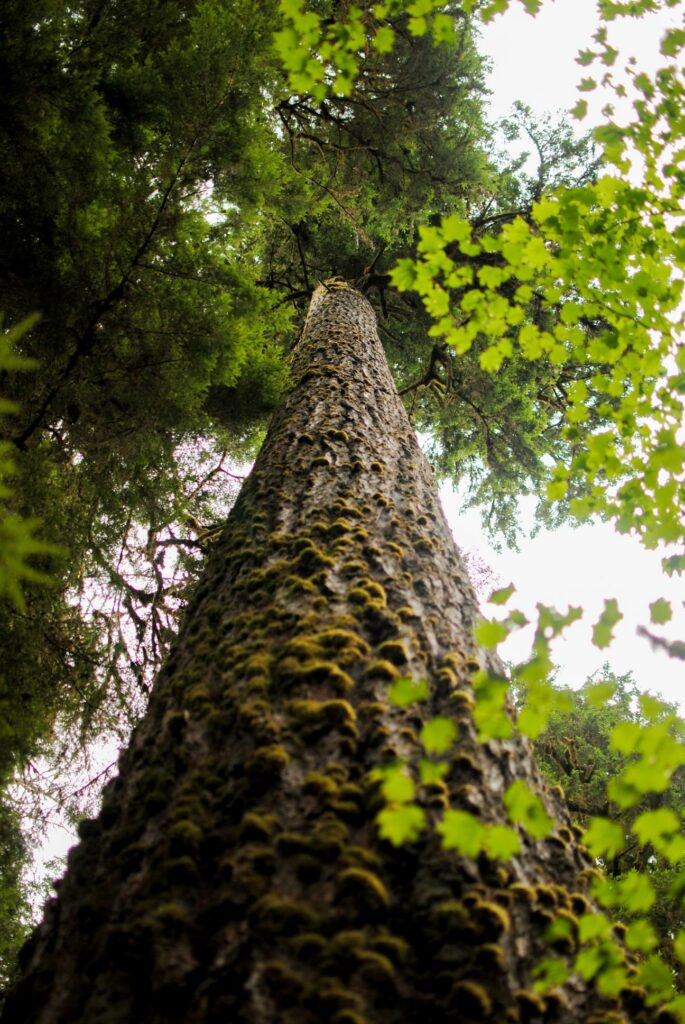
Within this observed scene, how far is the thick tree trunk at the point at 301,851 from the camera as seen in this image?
116 cm

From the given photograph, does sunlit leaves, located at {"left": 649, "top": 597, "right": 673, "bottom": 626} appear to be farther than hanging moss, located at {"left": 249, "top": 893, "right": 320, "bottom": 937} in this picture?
Yes

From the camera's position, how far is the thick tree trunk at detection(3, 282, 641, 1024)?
116 centimetres

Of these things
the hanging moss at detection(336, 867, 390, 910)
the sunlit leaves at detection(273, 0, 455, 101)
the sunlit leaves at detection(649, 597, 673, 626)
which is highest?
the sunlit leaves at detection(273, 0, 455, 101)

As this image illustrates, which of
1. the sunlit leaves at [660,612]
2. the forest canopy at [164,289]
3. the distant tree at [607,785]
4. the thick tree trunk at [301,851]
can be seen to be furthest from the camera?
the distant tree at [607,785]

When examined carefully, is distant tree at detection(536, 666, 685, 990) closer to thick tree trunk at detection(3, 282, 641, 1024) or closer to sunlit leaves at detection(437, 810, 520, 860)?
thick tree trunk at detection(3, 282, 641, 1024)

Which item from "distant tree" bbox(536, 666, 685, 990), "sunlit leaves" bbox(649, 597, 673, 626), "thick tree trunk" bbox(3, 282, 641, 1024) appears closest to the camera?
"thick tree trunk" bbox(3, 282, 641, 1024)

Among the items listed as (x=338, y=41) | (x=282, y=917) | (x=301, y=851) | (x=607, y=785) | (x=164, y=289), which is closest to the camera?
(x=282, y=917)

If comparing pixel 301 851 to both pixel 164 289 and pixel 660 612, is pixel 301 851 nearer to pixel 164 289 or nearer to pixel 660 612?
pixel 660 612

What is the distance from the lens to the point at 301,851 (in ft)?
4.37

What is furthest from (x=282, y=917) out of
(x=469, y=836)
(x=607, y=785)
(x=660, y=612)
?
(x=607, y=785)

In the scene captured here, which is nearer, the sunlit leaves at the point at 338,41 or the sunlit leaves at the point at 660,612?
the sunlit leaves at the point at 660,612

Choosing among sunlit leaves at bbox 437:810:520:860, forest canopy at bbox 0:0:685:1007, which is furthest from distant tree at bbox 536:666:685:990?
sunlit leaves at bbox 437:810:520:860

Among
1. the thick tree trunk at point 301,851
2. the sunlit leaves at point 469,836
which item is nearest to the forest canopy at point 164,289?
the thick tree trunk at point 301,851

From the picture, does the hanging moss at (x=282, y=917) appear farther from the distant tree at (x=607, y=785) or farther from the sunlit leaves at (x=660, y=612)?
the distant tree at (x=607, y=785)
